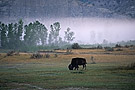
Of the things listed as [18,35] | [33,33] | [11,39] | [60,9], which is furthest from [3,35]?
[60,9]

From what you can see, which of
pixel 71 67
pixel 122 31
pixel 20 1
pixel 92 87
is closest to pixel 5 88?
pixel 92 87

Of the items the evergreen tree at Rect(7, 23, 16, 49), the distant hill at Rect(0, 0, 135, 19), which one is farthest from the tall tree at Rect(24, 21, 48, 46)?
the distant hill at Rect(0, 0, 135, 19)

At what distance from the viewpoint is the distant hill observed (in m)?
154

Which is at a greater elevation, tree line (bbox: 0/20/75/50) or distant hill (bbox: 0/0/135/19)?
distant hill (bbox: 0/0/135/19)

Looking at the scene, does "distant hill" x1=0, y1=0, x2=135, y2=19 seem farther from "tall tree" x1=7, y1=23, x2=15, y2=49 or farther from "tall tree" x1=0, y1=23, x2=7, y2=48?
"tall tree" x1=0, y1=23, x2=7, y2=48

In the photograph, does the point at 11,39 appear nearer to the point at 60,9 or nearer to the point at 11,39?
the point at 11,39

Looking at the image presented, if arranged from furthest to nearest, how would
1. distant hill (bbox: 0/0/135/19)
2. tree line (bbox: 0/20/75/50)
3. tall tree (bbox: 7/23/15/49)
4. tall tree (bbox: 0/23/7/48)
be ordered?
distant hill (bbox: 0/0/135/19) → tall tree (bbox: 7/23/15/49) → tree line (bbox: 0/20/75/50) → tall tree (bbox: 0/23/7/48)

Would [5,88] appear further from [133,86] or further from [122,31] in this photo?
[122,31]

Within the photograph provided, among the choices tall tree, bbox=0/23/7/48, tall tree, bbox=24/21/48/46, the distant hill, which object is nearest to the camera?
tall tree, bbox=0/23/7/48

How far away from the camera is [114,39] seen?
158125mm

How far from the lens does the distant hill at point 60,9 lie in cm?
15400

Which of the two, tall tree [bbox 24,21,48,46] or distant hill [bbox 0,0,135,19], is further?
distant hill [bbox 0,0,135,19]

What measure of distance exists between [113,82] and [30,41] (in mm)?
65349

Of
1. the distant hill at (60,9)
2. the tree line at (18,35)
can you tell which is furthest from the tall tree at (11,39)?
the distant hill at (60,9)
